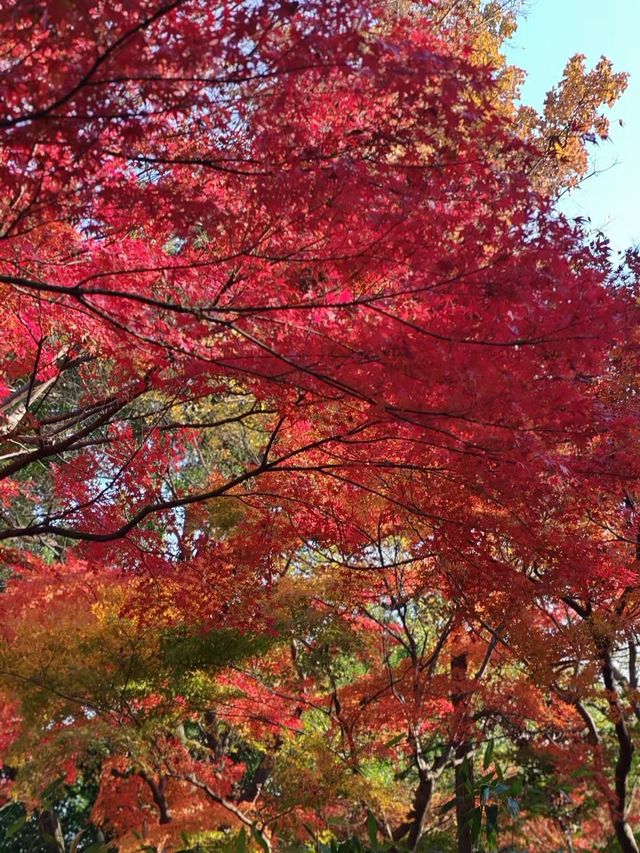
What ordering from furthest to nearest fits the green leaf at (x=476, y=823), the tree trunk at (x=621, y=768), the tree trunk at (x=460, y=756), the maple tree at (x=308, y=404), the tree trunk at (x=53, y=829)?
the tree trunk at (x=53, y=829) < the tree trunk at (x=460, y=756) < the tree trunk at (x=621, y=768) < the green leaf at (x=476, y=823) < the maple tree at (x=308, y=404)

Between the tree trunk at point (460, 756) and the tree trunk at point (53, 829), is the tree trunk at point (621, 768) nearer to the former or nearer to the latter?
the tree trunk at point (460, 756)

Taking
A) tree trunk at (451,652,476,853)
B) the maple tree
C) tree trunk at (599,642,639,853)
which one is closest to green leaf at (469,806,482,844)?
the maple tree

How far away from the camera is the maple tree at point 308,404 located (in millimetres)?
3295

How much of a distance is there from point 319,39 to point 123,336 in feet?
7.78

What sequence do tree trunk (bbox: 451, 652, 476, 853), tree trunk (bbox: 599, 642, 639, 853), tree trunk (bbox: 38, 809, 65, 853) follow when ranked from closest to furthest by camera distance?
tree trunk (bbox: 599, 642, 639, 853), tree trunk (bbox: 451, 652, 476, 853), tree trunk (bbox: 38, 809, 65, 853)

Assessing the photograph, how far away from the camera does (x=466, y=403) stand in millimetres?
3998

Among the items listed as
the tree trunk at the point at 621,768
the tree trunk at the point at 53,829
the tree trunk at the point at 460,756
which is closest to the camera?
the tree trunk at the point at 621,768

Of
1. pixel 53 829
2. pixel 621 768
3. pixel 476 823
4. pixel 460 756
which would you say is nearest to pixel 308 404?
pixel 476 823

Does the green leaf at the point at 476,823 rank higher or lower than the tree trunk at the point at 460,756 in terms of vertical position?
lower

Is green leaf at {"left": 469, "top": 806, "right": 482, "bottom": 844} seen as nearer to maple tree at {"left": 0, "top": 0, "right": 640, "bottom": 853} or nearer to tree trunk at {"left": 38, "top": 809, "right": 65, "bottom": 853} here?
maple tree at {"left": 0, "top": 0, "right": 640, "bottom": 853}

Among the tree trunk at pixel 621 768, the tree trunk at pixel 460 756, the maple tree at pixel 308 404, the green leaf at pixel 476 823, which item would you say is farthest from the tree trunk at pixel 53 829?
the green leaf at pixel 476 823

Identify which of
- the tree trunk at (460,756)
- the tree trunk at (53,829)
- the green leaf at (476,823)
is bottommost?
the tree trunk at (53,829)

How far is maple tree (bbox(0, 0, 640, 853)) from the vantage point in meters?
3.29

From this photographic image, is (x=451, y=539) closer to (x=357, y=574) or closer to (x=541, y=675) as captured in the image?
(x=541, y=675)
